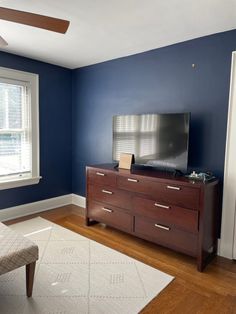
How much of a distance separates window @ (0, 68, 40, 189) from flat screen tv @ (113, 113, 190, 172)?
1.33m

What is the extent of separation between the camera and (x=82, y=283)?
79.1 inches

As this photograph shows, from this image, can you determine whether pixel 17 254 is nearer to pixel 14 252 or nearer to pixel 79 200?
pixel 14 252

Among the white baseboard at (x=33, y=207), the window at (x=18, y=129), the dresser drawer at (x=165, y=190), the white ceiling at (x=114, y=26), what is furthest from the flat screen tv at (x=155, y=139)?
the white baseboard at (x=33, y=207)

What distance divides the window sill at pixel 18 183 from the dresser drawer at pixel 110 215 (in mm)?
1053

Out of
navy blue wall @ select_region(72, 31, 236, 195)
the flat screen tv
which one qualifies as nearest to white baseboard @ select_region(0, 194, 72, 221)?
navy blue wall @ select_region(72, 31, 236, 195)

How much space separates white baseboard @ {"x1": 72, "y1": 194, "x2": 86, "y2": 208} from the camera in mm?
4047

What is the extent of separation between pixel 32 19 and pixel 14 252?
1.58 meters

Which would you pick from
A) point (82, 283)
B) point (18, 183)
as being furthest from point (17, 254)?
point (18, 183)

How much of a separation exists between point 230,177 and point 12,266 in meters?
2.13

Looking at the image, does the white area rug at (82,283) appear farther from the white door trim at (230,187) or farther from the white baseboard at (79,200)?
the white baseboard at (79,200)

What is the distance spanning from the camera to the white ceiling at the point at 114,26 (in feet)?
6.38

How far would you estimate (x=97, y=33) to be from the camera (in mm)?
2516

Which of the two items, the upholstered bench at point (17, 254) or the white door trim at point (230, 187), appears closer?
the upholstered bench at point (17, 254)

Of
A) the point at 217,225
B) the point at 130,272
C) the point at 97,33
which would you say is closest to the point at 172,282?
the point at 130,272
